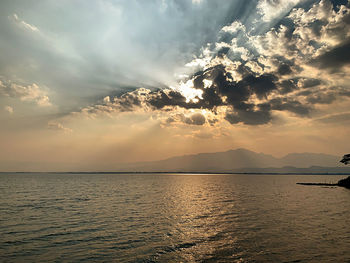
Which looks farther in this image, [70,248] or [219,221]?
[219,221]

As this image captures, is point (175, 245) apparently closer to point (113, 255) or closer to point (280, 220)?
point (113, 255)

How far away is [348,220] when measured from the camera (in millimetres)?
35312

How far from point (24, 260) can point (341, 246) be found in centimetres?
2923

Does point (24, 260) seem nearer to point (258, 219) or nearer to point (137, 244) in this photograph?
point (137, 244)

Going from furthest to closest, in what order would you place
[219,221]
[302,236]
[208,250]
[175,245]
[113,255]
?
[219,221] < [302,236] < [175,245] < [208,250] < [113,255]

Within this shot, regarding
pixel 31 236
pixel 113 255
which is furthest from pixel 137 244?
pixel 31 236

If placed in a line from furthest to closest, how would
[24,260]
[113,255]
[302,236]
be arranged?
[302,236], [113,255], [24,260]

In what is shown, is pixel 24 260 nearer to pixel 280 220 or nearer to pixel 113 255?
pixel 113 255

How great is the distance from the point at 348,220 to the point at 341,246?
1675 centimetres

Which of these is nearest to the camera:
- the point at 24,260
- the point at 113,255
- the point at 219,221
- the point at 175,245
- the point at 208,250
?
the point at 24,260

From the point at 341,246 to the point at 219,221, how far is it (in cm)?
1598

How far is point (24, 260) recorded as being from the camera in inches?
746

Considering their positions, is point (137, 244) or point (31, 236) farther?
point (31, 236)

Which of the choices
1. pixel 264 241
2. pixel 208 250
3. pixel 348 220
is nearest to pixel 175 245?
pixel 208 250
